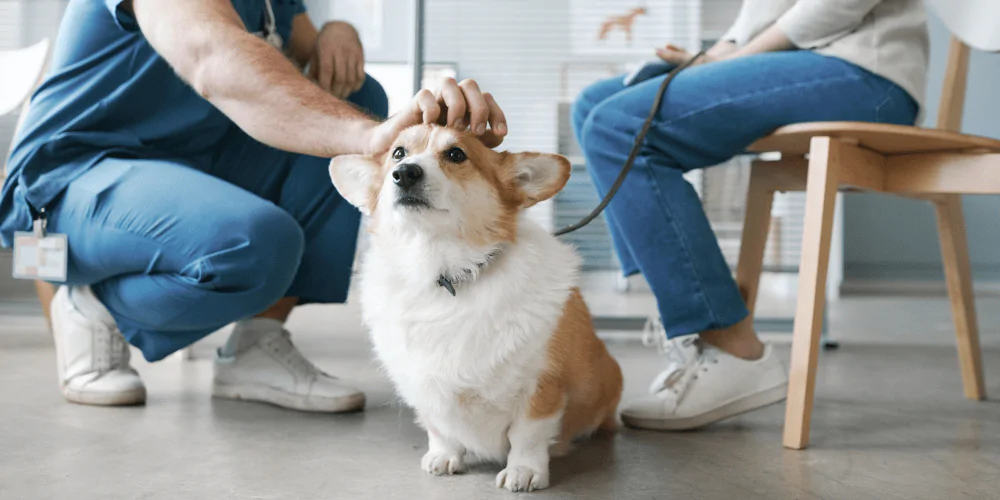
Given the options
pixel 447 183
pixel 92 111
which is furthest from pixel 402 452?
pixel 92 111

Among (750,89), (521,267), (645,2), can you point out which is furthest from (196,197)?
(645,2)

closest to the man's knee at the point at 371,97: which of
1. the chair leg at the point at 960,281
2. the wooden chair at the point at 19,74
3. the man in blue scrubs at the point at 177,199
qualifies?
the man in blue scrubs at the point at 177,199

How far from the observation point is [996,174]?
4.68 feet

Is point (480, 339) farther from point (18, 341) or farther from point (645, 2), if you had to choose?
point (645, 2)

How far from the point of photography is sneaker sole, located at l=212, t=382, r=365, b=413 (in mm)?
1638

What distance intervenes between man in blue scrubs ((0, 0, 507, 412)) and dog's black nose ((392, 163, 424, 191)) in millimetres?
314

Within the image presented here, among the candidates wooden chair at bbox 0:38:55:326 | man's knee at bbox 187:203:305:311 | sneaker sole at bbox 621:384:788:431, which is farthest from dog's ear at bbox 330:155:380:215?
wooden chair at bbox 0:38:55:326

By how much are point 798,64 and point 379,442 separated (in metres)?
1.00

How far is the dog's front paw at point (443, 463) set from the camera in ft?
3.99

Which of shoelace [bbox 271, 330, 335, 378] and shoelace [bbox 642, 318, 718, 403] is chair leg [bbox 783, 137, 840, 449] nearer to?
shoelace [bbox 642, 318, 718, 403]

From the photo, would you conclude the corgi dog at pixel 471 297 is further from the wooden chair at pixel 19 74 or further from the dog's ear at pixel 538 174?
the wooden chair at pixel 19 74

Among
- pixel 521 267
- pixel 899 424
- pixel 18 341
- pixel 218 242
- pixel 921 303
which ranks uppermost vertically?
pixel 521 267

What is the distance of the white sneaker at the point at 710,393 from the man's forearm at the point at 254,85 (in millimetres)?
727

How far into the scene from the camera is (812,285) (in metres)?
1.38
